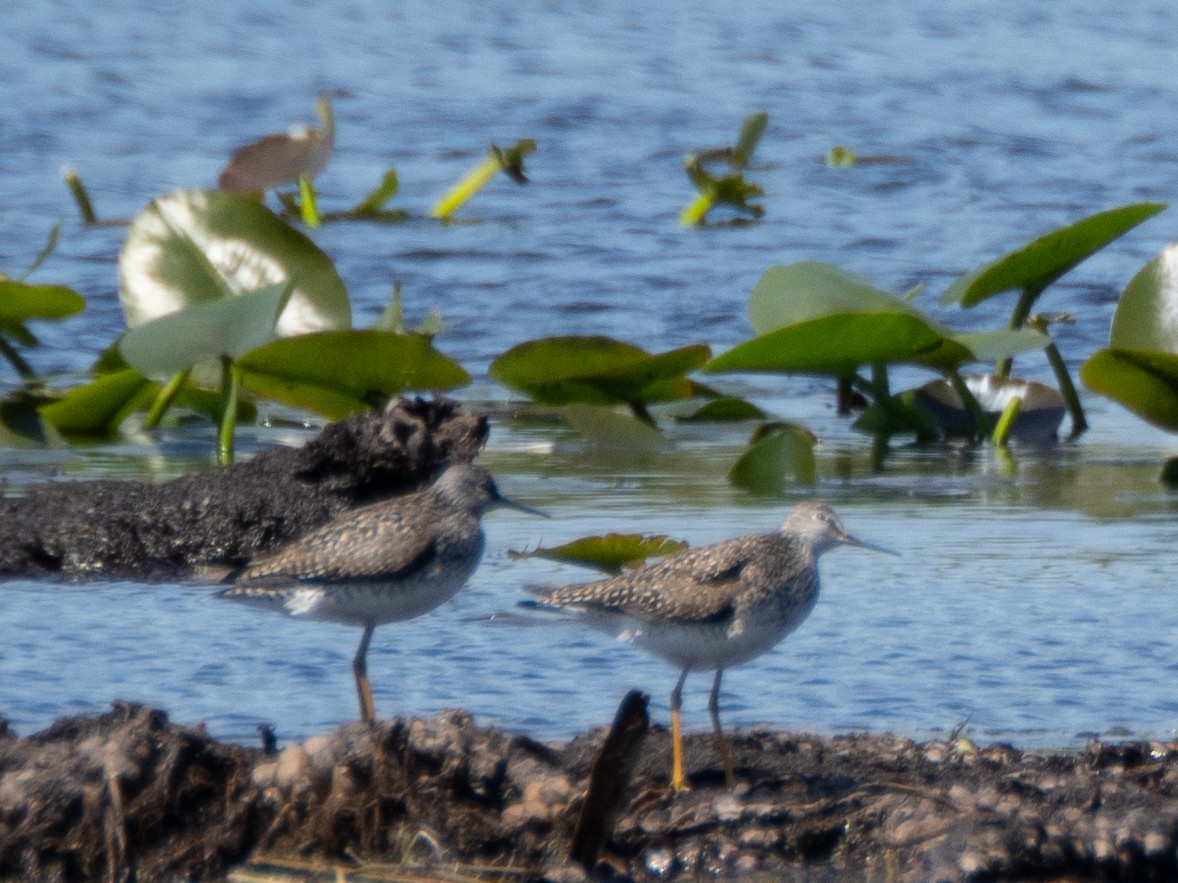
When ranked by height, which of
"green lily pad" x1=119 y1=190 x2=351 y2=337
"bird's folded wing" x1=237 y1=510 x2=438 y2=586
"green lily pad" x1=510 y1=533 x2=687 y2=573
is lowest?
"green lily pad" x1=510 y1=533 x2=687 y2=573

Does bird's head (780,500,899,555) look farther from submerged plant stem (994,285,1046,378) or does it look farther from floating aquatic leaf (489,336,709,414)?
submerged plant stem (994,285,1046,378)

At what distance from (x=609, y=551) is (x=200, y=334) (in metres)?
1.63

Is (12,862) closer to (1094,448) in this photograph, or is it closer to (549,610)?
(549,610)

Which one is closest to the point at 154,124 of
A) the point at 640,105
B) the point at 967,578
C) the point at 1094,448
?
the point at 640,105

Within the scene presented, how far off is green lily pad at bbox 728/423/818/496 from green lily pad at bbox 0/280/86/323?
245cm

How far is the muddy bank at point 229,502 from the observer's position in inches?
216

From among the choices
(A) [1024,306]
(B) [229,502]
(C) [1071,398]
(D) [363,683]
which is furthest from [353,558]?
(C) [1071,398]

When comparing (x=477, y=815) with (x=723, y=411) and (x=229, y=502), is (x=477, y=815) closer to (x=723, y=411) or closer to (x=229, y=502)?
(x=229, y=502)

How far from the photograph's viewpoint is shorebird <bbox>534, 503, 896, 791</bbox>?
390cm

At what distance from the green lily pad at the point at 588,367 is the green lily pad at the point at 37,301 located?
1466mm

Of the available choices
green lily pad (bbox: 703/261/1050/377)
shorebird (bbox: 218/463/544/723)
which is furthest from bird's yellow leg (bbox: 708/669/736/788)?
green lily pad (bbox: 703/261/1050/377)

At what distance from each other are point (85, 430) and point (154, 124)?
8.97m

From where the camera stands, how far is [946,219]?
44.3 feet

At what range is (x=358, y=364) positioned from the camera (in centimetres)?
644
